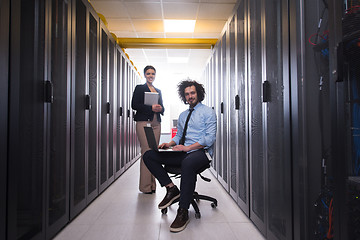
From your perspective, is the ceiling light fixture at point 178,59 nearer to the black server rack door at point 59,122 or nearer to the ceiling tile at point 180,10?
the ceiling tile at point 180,10

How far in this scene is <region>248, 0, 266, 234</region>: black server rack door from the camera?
71.9 inches

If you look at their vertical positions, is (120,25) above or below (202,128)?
above

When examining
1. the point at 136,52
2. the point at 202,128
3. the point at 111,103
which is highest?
the point at 136,52

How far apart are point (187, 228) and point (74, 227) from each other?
0.86m

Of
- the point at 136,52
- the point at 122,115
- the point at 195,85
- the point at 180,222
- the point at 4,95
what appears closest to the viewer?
the point at 4,95

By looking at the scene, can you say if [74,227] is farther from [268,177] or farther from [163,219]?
[268,177]

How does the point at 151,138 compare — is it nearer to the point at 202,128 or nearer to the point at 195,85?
the point at 202,128

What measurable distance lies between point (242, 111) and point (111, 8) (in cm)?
288

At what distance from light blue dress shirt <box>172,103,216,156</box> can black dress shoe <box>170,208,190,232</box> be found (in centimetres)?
60

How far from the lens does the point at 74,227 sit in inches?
76.4

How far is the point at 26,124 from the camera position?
1443 millimetres

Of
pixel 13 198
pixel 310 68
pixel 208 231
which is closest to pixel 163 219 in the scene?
pixel 208 231

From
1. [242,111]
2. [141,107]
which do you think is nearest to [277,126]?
[242,111]

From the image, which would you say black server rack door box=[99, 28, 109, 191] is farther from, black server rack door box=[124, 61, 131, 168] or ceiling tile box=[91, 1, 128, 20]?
black server rack door box=[124, 61, 131, 168]
